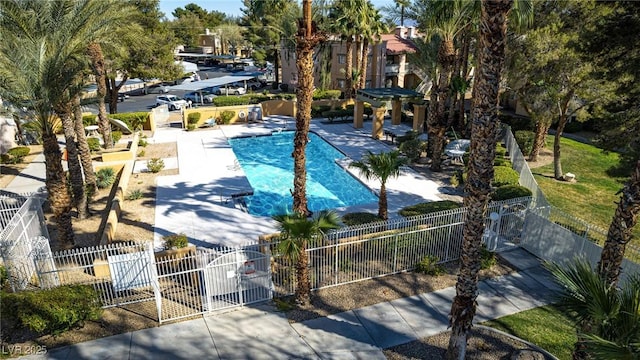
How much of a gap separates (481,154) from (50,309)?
966cm

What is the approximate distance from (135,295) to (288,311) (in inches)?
165

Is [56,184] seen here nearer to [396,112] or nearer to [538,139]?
[538,139]

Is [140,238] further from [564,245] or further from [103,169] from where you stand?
[564,245]

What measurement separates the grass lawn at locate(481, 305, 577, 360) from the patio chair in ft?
41.0

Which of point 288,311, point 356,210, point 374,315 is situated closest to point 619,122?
point 356,210

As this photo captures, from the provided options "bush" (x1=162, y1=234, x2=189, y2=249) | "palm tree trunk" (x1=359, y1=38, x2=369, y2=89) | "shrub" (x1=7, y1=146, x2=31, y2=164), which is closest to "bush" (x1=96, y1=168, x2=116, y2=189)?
"shrub" (x1=7, y1=146, x2=31, y2=164)

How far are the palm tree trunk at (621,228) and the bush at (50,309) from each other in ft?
37.4

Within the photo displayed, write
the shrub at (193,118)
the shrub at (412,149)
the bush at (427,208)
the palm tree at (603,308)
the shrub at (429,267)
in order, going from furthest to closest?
the shrub at (193,118)
the shrub at (412,149)
the bush at (427,208)
the shrub at (429,267)
the palm tree at (603,308)

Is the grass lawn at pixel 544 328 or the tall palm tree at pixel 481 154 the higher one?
the tall palm tree at pixel 481 154

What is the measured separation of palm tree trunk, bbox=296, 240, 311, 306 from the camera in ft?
35.3

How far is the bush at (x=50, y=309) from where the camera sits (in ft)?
30.3

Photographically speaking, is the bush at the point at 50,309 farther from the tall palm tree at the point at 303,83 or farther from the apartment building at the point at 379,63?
the apartment building at the point at 379,63

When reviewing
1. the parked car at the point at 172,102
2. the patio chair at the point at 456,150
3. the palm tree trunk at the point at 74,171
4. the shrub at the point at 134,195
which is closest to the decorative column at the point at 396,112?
the patio chair at the point at 456,150

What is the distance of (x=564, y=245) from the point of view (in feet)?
43.1
